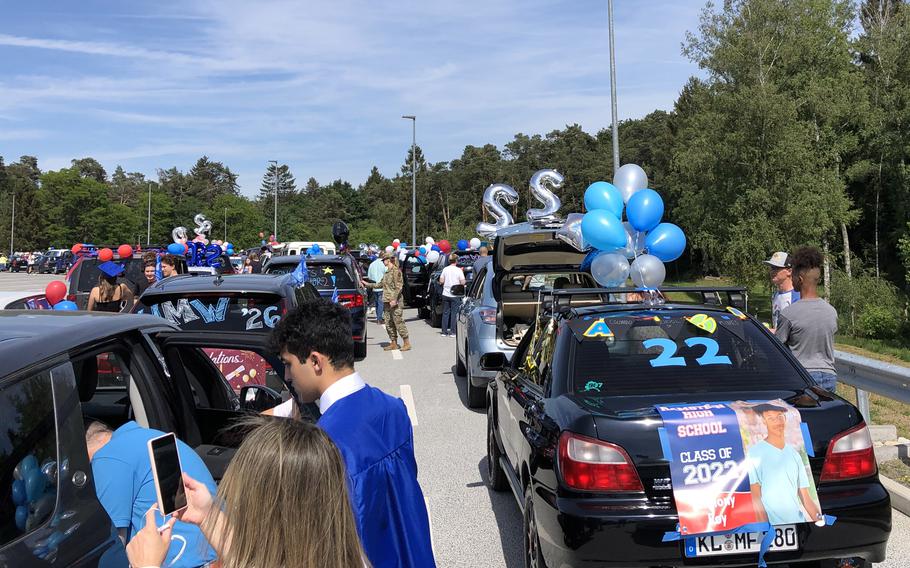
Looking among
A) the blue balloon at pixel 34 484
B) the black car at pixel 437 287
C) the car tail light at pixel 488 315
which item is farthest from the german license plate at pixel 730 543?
the black car at pixel 437 287

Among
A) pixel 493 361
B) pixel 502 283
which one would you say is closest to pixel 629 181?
pixel 502 283

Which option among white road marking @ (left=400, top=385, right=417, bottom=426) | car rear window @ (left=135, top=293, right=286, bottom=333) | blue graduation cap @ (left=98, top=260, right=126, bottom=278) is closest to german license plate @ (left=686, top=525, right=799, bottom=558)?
car rear window @ (left=135, top=293, right=286, bottom=333)

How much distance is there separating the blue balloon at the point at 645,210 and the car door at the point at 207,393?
4205 millimetres

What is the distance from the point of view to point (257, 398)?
188 inches

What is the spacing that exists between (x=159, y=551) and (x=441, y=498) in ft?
15.1

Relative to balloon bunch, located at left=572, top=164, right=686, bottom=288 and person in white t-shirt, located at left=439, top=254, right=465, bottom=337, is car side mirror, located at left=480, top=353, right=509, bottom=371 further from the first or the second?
person in white t-shirt, located at left=439, top=254, right=465, bottom=337

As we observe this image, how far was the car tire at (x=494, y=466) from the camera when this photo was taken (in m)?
6.31

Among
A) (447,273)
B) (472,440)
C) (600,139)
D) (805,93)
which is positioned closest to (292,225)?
(600,139)

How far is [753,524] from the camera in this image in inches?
141

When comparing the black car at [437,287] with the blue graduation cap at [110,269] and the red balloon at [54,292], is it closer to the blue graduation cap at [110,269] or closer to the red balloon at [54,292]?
the blue graduation cap at [110,269]

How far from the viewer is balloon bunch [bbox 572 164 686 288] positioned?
7422mm

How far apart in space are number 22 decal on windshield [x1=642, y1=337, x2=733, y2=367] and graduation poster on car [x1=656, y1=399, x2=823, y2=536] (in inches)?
29.3

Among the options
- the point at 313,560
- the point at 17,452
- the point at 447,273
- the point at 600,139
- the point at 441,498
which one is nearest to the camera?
the point at 313,560

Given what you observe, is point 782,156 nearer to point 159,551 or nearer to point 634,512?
point 634,512
